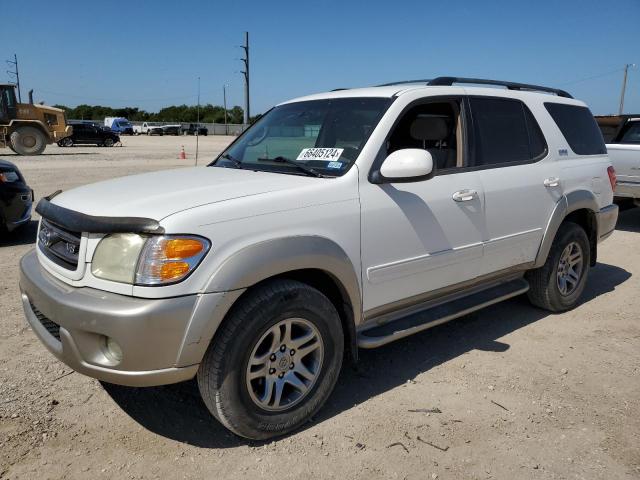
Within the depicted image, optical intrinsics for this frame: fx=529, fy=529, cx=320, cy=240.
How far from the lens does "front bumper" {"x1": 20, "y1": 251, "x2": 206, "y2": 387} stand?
230 centimetres

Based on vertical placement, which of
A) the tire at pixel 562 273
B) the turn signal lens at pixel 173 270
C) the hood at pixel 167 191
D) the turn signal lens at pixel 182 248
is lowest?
the tire at pixel 562 273

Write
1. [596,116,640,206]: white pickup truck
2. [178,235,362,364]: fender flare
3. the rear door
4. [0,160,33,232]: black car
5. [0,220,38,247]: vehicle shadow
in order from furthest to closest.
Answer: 1. [596,116,640,206]: white pickup truck
2. [0,220,38,247]: vehicle shadow
3. [0,160,33,232]: black car
4. the rear door
5. [178,235,362,364]: fender flare

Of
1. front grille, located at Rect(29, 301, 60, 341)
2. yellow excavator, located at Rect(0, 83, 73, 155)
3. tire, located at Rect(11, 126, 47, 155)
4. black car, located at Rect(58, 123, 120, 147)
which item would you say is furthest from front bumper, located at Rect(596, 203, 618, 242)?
black car, located at Rect(58, 123, 120, 147)

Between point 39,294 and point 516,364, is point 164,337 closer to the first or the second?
point 39,294

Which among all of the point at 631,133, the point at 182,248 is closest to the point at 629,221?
the point at 631,133

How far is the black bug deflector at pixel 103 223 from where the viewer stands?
2.37 metres

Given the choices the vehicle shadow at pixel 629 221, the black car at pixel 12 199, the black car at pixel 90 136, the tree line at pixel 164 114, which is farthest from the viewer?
the tree line at pixel 164 114

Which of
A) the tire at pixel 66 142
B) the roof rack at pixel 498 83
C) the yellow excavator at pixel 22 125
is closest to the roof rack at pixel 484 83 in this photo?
the roof rack at pixel 498 83

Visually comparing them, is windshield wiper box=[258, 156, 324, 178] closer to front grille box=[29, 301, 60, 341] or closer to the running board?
the running board

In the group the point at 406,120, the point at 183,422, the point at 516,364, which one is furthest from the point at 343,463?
the point at 406,120

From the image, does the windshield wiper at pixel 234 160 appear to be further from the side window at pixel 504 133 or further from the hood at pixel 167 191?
the side window at pixel 504 133

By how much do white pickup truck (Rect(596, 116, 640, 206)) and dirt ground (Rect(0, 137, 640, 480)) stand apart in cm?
477

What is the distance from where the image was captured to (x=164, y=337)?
233 centimetres

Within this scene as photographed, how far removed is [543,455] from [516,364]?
1.11 m
